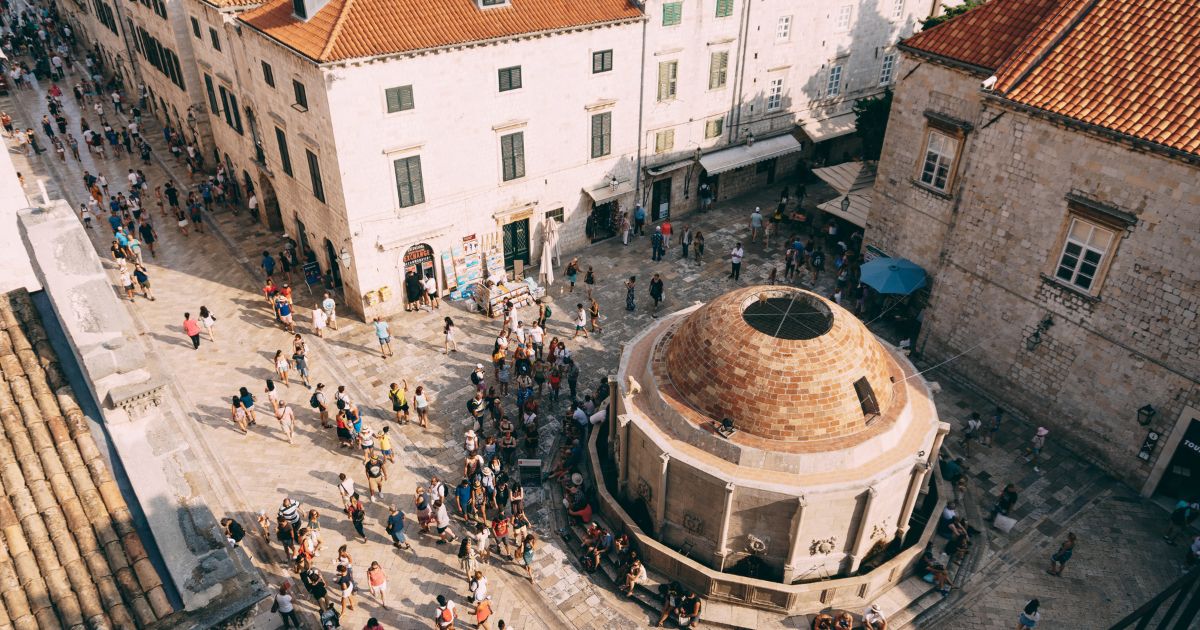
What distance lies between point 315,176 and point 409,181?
3789mm

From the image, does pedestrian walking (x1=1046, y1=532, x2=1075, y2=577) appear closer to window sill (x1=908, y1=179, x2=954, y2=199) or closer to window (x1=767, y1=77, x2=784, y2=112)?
window sill (x1=908, y1=179, x2=954, y2=199)

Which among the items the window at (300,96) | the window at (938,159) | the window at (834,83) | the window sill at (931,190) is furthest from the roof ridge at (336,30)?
the window at (834,83)

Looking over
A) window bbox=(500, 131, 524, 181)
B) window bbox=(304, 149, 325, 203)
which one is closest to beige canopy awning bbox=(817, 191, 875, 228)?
window bbox=(500, 131, 524, 181)

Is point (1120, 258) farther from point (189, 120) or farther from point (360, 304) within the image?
point (189, 120)

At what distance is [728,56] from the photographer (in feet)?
119

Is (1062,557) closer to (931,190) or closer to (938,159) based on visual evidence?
(931,190)

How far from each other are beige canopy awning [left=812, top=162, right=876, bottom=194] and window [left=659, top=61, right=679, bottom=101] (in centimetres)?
773

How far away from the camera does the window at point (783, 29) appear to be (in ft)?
121

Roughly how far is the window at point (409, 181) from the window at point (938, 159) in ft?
59.9

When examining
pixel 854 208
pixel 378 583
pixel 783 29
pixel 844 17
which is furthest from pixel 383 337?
pixel 844 17

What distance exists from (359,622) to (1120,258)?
22877 mm

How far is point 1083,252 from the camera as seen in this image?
75.2 feet

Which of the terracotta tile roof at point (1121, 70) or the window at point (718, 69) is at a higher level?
the terracotta tile roof at point (1121, 70)

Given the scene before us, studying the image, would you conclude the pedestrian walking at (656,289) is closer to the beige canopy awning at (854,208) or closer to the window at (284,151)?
the beige canopy awning at (854,208)
